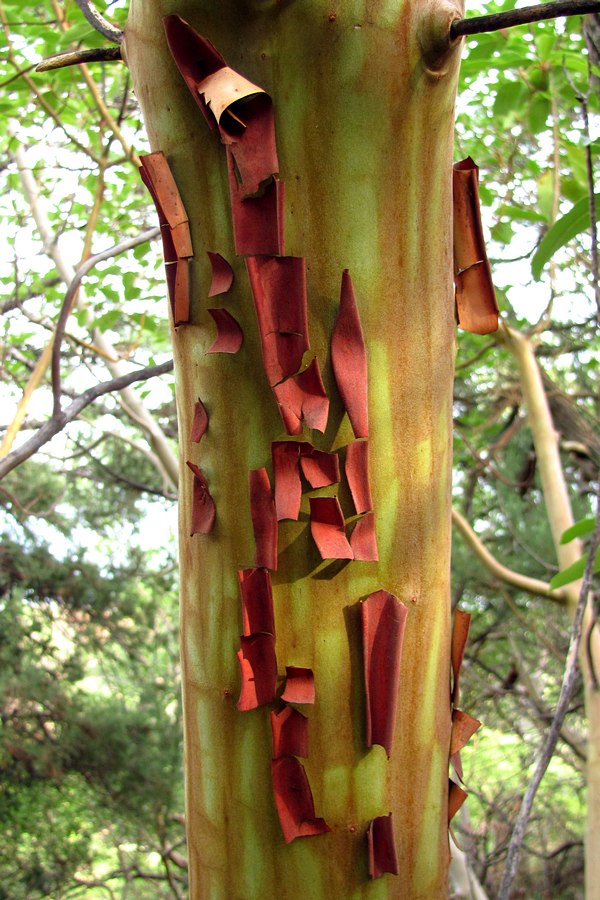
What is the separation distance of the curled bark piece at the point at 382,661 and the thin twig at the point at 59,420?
0.41 meters

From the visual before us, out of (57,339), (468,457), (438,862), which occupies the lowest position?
(438,862)

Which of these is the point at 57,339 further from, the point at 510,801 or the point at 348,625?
the point at 510,801

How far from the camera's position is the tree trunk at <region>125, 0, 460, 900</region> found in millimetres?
380

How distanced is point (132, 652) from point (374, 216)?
2.94 m

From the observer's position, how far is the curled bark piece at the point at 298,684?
1.31ft

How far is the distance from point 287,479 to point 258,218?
0.13 metres

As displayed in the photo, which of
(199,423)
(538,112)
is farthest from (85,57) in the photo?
(538,112)

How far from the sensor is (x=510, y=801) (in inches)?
108

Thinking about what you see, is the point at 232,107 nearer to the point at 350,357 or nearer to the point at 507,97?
the point at 350,357

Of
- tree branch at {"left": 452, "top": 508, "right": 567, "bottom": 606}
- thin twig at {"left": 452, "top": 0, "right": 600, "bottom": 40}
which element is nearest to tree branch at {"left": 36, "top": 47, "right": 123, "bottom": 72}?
thin twig at {"left": 452, "top": 0, "right": 600, "bottom": 40}

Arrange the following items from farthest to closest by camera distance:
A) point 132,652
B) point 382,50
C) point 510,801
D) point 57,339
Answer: point 132,652, point 510,801, point 57,339, point 382,50

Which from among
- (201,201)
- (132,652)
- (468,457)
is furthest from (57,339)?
(132,652)

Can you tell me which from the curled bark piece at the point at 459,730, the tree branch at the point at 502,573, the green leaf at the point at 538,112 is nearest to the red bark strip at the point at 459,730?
the curled bark piece at the point at 459,730

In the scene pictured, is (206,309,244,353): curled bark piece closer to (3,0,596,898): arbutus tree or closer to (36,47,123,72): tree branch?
(3,0,596,898): arbutus tree
